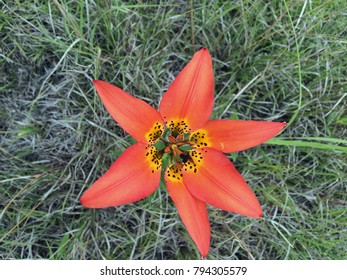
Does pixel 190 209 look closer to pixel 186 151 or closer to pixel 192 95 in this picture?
pixel 186 151

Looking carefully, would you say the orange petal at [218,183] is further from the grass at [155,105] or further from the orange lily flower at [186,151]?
the grass at [155,105]

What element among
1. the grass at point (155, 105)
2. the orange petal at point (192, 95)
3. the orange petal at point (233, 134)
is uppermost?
the orange petal at point (192, 95)

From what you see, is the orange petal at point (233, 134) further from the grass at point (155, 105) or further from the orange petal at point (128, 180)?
the grass at point (155, 105)

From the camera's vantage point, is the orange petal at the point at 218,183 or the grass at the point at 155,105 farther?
the grass at the point at 155,105

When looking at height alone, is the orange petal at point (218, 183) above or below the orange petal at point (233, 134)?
below

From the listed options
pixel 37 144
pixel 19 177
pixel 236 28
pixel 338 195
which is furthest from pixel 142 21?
pixel 338 195

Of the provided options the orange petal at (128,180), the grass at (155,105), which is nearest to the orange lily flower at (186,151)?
the orange petal at (128,180)

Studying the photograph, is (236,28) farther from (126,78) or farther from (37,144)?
(37,144)

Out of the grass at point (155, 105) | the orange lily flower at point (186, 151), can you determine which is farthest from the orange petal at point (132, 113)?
the grass at point (155, 105)
